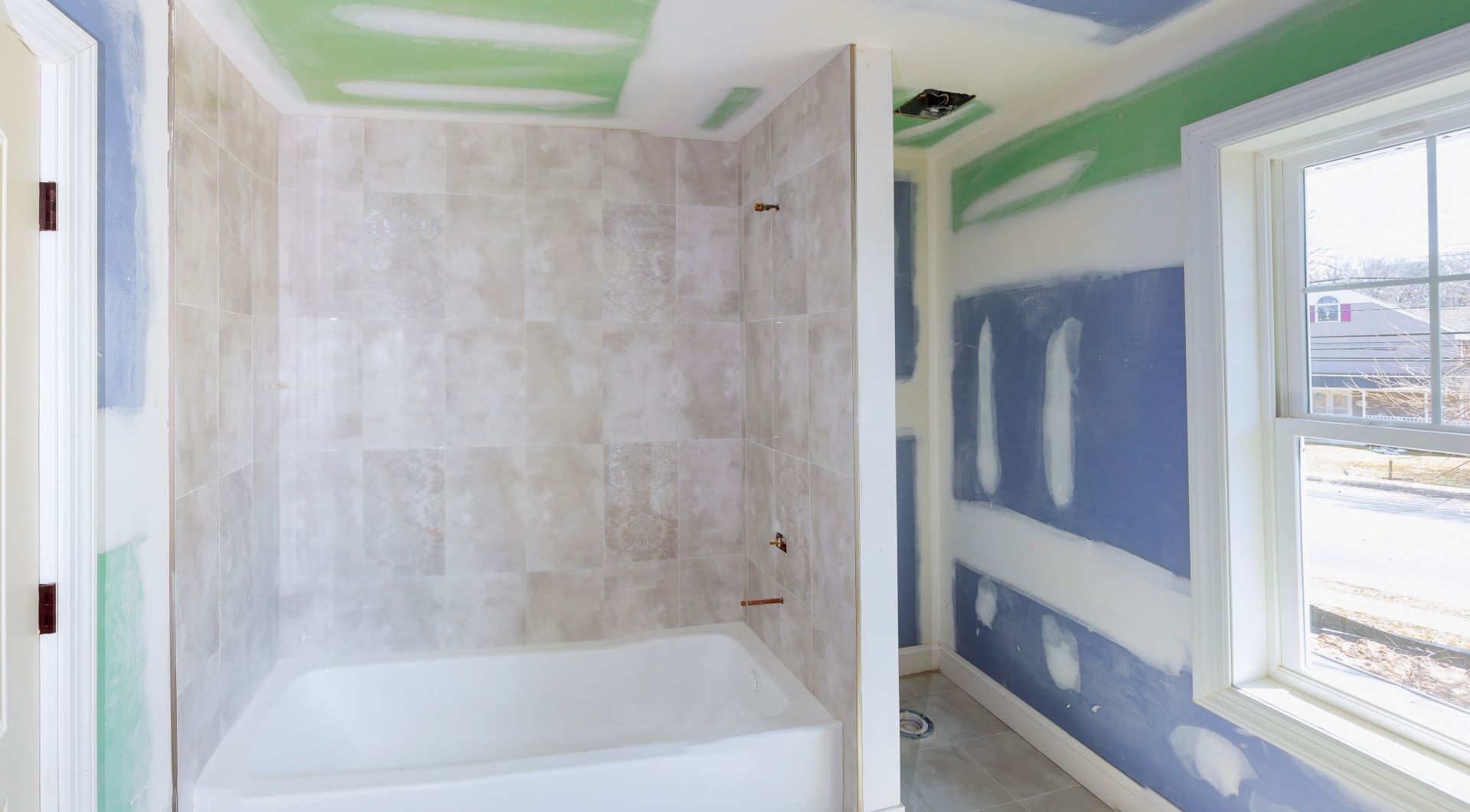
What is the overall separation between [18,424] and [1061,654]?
2783 millimetres

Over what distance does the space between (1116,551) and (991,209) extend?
1346 mm

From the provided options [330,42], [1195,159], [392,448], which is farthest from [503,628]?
[1195,159]

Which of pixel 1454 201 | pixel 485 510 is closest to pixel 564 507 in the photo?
pixel 485 510

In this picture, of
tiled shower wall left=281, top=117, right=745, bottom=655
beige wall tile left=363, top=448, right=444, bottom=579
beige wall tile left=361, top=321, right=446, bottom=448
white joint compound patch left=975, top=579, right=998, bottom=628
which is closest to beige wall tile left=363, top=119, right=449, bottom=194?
tiled shower wall left=281, top=117, right=745, bottom=655

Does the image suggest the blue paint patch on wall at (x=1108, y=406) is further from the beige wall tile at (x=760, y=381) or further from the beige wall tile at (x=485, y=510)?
the beige wall tile at (x=485, y=510)

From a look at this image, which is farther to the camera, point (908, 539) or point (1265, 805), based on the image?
point (908, 539)

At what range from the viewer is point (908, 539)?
335cm

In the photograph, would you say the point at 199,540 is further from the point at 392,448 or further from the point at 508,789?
the point at 508,789

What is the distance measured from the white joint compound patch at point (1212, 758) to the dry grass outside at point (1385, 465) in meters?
0.74

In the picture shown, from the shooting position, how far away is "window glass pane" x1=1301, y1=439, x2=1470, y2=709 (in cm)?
166

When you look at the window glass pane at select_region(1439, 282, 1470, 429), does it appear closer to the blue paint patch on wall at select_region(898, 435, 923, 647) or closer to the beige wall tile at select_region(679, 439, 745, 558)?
the blue paint patch on wall at select_region(898, 435, 923, 647)

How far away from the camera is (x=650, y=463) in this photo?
114 inches

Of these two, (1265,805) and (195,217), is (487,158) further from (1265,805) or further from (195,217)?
(1265,805)

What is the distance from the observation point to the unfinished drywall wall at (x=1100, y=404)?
1929 millimetres
